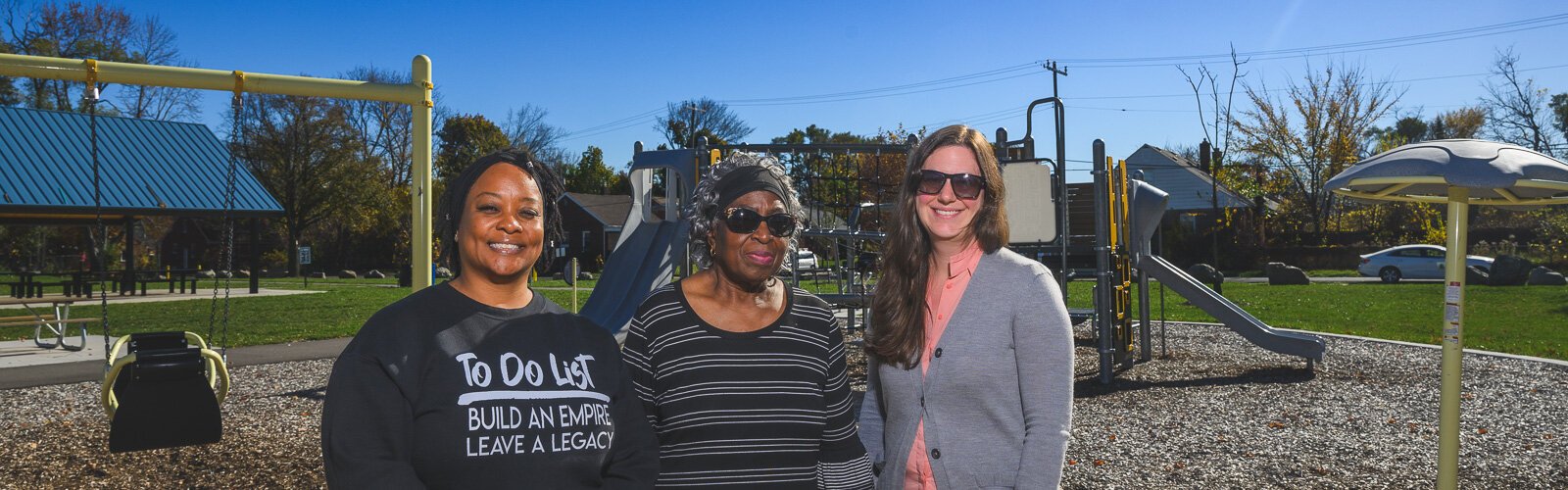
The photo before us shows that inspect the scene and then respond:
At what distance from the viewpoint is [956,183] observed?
7.77ft

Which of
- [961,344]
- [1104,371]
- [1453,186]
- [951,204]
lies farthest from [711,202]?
[1104,371]

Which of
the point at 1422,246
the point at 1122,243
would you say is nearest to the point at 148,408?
the point at 1122,243

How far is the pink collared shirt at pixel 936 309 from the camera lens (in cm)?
227

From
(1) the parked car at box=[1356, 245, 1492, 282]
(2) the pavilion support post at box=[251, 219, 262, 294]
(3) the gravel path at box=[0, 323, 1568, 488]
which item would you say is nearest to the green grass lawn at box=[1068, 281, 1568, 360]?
(3) the gravel path at box=[0, 323, 1568, 488]

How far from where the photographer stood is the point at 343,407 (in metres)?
1.75

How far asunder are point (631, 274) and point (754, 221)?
A: 6.95 m

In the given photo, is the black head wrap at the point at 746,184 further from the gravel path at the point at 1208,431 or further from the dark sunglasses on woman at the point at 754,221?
the gravel path at the point at 1208,431

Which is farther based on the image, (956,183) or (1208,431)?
(1208,431)

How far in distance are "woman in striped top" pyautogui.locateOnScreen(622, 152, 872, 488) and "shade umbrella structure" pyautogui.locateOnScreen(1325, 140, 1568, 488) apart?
7.86 feet

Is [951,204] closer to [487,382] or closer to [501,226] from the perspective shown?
[501,226]

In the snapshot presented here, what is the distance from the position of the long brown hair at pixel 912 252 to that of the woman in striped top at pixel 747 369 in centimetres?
14

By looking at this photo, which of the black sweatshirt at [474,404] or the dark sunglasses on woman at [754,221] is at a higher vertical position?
the dark sunglasses on woman at [754,221]

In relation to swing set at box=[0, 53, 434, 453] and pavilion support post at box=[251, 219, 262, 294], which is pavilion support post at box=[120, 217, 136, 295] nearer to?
pavilion support post at box=[251, 219, 262, 294]

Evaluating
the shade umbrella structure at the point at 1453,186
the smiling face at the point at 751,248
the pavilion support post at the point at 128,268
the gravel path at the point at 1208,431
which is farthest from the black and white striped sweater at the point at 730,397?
the pavilion support post at the point at 128,268
